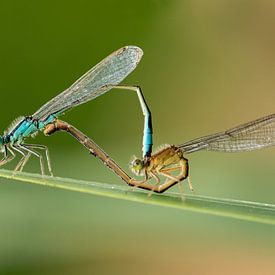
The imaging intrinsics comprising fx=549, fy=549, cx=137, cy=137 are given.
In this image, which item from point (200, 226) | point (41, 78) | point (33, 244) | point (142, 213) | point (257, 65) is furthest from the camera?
point (257, 65)

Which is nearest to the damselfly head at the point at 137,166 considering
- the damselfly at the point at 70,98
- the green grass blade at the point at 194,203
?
the damselfly at the point at 70,98

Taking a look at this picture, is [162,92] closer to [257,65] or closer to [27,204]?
Answer: [257,65]

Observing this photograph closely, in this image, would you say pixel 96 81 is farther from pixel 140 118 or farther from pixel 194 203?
pixel 194 203

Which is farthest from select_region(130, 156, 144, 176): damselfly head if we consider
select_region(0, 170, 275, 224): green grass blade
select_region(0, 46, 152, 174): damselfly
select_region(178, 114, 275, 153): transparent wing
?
select_region(0, 170, 275, 224): green grass blade

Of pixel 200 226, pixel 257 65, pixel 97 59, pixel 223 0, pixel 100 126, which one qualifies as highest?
pixel 223 0

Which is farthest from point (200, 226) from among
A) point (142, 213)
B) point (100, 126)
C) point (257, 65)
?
point (257, 65)

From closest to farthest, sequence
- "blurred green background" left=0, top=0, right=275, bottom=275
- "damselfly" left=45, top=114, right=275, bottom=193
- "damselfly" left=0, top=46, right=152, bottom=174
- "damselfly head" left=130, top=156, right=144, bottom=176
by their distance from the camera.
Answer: "blurred green background" left=0, top=0, right=275, bottom=275 < "damselfly" left=45, top=114, right=275, bottom=193 < "damselfly head" left=130, top=156, right=144, bottom=176 < "damselfly" left=0, top=46, right=152, bottom=174

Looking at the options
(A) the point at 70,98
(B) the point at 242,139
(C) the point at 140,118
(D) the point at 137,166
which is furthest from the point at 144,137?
(C) the point at 140,118

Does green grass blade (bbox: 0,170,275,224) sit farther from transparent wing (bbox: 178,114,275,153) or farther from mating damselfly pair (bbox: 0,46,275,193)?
transparent wing (bbox: 178,114,275,153)
